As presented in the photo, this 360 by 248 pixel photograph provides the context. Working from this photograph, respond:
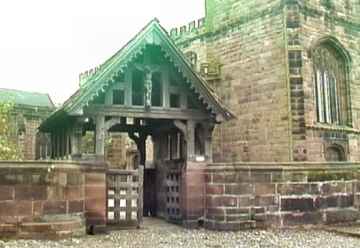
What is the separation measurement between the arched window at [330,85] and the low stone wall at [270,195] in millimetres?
8380

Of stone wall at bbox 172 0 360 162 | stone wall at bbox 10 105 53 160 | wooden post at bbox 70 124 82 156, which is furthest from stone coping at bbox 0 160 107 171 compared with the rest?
stone wall at bbox 10 105 53 160

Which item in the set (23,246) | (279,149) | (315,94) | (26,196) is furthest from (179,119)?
(315,94)

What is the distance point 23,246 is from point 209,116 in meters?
5.97

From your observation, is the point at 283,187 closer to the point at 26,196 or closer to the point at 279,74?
the point at 26,196

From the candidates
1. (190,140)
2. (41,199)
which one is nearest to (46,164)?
(41,199)

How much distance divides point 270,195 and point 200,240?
2631 millimetres

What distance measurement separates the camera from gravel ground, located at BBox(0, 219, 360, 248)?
9.28 meters

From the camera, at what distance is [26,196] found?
9.88m

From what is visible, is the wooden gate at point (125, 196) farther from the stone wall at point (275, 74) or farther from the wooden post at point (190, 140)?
the stone wall at point (275, 74)

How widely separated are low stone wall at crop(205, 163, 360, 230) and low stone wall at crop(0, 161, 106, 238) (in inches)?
132

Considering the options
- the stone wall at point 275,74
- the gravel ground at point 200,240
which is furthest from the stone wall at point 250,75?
the gravel ground at point 200,240

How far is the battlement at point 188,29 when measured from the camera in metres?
24.6

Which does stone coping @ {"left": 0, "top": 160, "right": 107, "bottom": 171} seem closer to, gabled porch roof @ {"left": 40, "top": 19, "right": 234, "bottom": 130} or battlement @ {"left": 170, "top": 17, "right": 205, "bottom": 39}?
gabled porch roof @ {"left": 40, "top": 19, "right": 234, "bottom": 130}

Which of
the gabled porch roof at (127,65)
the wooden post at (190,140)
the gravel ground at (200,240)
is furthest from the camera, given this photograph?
the wooden post at (190,140)
